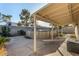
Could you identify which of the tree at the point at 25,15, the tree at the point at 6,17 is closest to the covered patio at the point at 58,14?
the tree at the point at 25,15

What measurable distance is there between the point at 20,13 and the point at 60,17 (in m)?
0.73

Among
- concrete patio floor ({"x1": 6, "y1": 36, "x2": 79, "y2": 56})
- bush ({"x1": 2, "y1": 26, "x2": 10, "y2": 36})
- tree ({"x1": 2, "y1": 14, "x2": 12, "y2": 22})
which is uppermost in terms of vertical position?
tree ({"x1": 2, "y1": 14, "x2": 12, "y2": 22})

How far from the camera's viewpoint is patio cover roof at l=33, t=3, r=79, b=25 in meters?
2.77

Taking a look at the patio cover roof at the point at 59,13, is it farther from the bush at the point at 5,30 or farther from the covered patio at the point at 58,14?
the bush at the point at 5,30

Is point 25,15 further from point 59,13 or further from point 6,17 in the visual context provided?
point 59,13

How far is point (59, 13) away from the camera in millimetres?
2982

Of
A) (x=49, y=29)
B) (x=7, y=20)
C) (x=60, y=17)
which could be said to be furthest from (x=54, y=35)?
(x=7, y=20)

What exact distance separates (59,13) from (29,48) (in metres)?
0.80

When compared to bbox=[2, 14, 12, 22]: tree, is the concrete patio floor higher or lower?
lower

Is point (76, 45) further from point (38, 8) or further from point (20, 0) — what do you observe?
point (20, 0)

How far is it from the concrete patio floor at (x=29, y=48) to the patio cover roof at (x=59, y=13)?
1.28 feet

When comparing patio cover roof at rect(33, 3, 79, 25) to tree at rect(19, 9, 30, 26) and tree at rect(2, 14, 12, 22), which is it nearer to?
tree at rect(19, 9, 30, 26)

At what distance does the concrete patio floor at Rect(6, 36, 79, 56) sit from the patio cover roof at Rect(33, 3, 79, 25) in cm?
39

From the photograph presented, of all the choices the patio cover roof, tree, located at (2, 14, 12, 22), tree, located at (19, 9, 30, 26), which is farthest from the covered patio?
tree, located at (2, 14, 12, 22)
